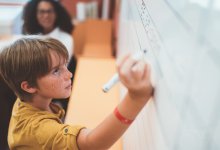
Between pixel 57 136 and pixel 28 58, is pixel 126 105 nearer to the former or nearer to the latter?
pixel 57 136

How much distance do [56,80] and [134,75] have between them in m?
0.33

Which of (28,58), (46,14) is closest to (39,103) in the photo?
(28,58)

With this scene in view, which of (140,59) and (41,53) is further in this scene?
(41,53)

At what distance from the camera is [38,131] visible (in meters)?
0.67

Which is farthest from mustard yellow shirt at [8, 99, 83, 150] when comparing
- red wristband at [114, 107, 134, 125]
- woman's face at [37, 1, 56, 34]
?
woman's face at [37, 1, 56, 34]

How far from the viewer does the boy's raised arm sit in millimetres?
474

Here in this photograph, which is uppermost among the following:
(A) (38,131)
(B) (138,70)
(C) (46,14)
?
(B) (138,70)

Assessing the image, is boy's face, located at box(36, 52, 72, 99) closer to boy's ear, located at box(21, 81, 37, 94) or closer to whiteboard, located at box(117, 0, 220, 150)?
boy's ear, located at box(21, 81, 37, 94)

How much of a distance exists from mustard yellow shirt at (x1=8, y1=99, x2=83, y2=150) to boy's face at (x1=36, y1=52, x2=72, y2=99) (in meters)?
0.06

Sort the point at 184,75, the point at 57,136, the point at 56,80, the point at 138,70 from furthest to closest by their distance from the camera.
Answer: the point at 56,80 < the point at 57,136 < the point at 138,70 < the point at 184,75

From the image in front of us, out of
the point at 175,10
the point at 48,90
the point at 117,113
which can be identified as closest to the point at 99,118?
the point at 48,90

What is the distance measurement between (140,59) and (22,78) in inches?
15.9

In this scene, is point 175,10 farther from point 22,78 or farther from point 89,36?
point 89,36

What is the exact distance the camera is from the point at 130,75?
1.55ft
